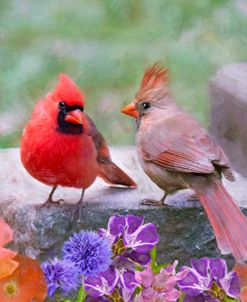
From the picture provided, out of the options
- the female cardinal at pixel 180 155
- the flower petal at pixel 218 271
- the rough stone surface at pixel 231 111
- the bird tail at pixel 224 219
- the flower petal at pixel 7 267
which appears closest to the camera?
the flower petal at pixel 7 267

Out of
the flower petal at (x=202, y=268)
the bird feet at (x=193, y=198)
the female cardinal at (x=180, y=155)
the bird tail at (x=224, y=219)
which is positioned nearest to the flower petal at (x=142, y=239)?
the flower petal at (x=202, y=268)

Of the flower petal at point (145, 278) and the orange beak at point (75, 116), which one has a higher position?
the flower petal at point (145, 278)

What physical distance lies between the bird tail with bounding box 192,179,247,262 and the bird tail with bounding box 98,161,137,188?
38 centimetres

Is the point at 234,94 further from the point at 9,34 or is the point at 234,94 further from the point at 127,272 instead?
the point at 127,272

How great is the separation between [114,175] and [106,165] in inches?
3.8

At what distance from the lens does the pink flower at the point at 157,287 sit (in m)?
1.75

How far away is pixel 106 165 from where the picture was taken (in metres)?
3.25

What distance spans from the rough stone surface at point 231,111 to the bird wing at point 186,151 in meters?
0.69

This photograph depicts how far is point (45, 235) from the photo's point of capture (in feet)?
10.3

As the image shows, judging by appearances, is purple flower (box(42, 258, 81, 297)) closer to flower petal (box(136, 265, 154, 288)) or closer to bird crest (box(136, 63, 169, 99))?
flower petal (box(136, 265, 154, 288))

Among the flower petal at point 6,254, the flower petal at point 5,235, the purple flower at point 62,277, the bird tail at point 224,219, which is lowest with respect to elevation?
the bird tail at point 224,219

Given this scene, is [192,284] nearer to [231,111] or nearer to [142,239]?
[142,239]

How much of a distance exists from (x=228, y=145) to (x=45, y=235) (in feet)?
3.68

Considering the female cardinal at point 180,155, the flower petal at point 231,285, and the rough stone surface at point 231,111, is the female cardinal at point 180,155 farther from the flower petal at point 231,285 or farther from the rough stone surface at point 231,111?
the flower petal at point 231,285
